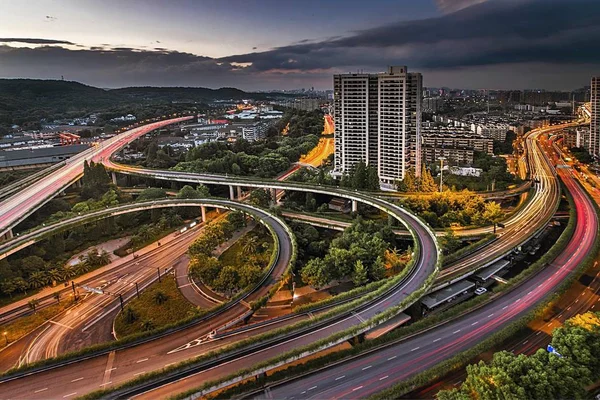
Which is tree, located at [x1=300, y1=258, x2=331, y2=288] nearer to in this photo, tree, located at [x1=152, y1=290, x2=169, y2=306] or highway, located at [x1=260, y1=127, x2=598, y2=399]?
highway, located at [x1=260, y1=127, x2=598, y2=399]

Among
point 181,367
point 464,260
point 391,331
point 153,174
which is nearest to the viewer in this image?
point 181,367

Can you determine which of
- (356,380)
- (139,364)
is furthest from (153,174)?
(356,380)

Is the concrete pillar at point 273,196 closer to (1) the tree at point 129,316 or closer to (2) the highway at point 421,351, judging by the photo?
(1) the tree at point 129,316

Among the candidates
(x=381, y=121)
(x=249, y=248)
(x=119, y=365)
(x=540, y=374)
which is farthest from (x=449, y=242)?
(x=119, y=365)

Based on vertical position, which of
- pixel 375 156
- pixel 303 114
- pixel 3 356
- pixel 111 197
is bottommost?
pixel 3 356

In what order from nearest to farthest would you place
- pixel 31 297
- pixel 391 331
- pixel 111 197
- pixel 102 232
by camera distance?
pixel 391 331, pixel 31 297, pixel 102 232, pixel 111 197

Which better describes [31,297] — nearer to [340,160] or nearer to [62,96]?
[340,160]

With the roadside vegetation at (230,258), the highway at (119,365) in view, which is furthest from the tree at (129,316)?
the highway at (119,365)
